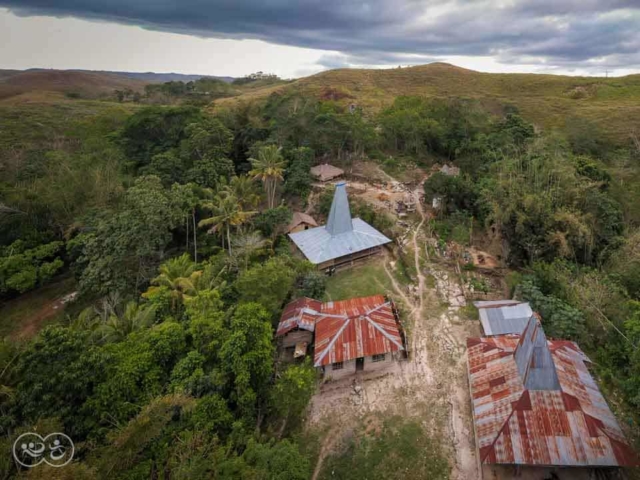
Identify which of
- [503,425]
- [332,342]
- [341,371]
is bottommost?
[341,371]

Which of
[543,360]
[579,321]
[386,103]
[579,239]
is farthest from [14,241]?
[386,103]

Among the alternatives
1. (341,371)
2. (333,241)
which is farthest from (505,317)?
(333,241)

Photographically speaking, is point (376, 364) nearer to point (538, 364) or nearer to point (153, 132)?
point (538, 364)

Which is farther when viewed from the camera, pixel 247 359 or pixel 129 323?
pixel 129 323

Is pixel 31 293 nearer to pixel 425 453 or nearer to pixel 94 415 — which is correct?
pixel 94 415

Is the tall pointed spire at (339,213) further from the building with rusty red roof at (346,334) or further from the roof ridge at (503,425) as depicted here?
the roof ridge at (503,425)

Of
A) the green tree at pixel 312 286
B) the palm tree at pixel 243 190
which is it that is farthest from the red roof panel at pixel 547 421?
the palm tree at pixel 243 190

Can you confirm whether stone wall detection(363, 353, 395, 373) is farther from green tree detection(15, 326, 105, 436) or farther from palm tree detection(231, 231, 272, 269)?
green tree detection(15, 326, 105, 436)
